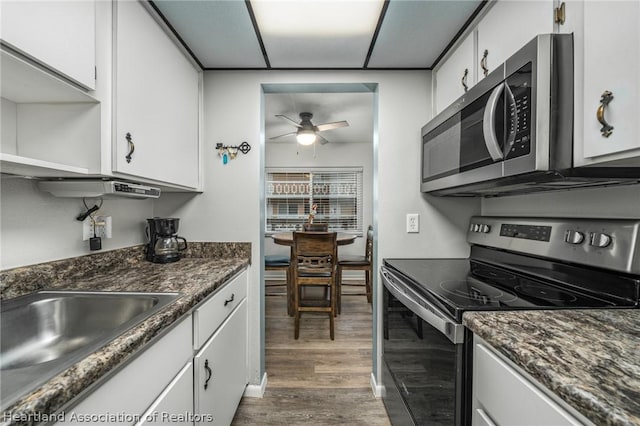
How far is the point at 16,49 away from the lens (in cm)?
77

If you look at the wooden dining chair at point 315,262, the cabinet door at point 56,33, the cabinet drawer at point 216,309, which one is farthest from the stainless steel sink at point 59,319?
the wooden dining chair at point 315,262

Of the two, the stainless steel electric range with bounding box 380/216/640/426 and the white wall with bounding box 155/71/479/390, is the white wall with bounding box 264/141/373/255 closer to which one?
the white wall with bounding box 155/71/479/390

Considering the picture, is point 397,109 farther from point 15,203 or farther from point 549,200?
point 15,203

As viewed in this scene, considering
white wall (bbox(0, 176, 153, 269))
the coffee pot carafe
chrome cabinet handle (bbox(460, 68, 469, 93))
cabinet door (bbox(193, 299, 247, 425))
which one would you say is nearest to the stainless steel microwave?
chrome cabinet handle (bbox(460, 68, 469, 93))

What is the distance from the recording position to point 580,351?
24.1 inches

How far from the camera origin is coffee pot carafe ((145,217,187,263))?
170 centimetres

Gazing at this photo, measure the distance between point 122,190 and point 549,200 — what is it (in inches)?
73.9

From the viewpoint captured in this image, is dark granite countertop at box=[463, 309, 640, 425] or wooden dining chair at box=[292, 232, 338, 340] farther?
wooden dining chair at box=[292, 232, 338, 340]

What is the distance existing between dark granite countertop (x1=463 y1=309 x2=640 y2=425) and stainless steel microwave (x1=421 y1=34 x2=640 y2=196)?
0.43 meters

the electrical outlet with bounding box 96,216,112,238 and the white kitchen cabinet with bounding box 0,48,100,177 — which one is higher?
the white kitchen cabinet with bounding box 0,48,100,177

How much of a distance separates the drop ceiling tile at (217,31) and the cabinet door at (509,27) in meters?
1.08

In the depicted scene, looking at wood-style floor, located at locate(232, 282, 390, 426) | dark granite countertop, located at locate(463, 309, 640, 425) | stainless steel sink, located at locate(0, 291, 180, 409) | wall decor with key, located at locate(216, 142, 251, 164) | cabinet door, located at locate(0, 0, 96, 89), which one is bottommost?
wood-style floor, located at locate(232, 282, 390, 426)

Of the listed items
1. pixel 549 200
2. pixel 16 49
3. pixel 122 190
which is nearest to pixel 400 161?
pixel 549 200

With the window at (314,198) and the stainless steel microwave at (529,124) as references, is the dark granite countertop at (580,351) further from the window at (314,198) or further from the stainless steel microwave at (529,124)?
the window at (314,198)
